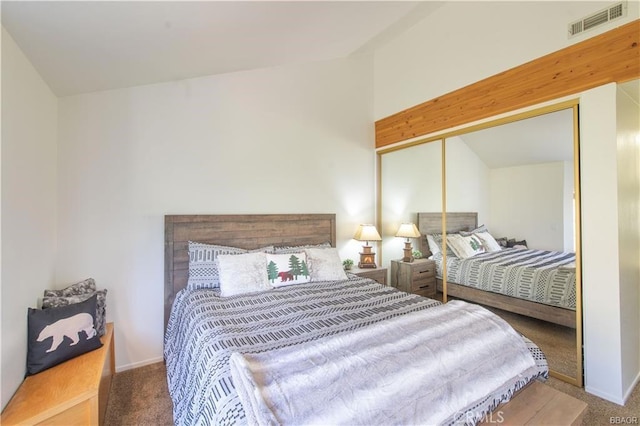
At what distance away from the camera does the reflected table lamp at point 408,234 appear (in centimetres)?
348

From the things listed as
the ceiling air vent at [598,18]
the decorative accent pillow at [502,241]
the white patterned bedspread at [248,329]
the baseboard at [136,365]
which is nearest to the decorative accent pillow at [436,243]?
the decorative accent pillow at [502,241]

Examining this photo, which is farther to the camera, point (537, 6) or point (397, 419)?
point (537, 6)

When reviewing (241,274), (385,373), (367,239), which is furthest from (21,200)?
(367,239)

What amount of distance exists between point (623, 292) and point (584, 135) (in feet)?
3.78

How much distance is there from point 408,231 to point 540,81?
189cm

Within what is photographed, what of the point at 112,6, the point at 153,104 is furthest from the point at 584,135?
the point at 153,104

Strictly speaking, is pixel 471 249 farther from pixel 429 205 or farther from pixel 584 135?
pixel 584 135

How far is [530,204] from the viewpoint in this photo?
262 centimetres

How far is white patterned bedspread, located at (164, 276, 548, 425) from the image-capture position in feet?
4.11

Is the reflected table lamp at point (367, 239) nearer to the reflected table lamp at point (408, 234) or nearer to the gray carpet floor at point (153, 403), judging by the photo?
the reflected table lamp at point (408, 234)

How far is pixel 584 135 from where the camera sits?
215 centimetres

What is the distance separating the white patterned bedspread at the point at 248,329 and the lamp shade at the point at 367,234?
94cm

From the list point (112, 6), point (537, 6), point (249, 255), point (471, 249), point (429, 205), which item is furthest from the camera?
point (429, 205)

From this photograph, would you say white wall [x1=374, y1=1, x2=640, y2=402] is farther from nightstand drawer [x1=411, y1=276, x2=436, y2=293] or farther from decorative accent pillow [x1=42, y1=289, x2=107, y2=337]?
decorative accent pillow [x1=42, y1=289, x2=107, y2=337]
